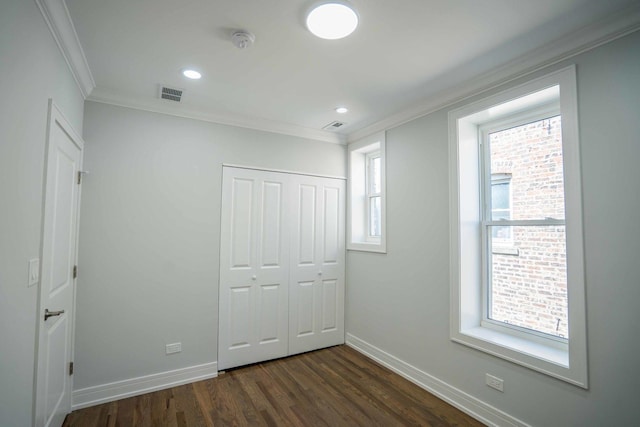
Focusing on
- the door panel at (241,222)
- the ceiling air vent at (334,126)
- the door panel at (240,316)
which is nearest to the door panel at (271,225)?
the door panel at (241,222)

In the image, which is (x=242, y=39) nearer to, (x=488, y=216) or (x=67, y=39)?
(x=67, y=39)

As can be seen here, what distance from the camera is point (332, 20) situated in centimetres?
175

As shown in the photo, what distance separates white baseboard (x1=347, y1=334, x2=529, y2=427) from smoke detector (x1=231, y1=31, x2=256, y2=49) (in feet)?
9.98

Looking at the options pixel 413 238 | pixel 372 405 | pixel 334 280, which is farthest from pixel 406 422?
pixel 334 280

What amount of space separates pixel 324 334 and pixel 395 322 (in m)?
0.99

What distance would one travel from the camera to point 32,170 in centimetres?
152

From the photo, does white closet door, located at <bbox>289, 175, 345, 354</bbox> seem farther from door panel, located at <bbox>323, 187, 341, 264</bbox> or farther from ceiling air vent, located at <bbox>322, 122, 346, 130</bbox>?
ceiling air vent, located at <bbox>322, 122, 346, 130</bbox>

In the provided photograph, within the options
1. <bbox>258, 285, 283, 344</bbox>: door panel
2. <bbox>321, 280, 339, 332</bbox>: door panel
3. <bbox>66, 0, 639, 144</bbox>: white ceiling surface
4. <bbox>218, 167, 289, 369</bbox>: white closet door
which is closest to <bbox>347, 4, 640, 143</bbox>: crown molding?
<bbox>66, 0, 639, 144</bbox>: white ceiling surface

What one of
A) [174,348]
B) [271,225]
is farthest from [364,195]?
[174,348]

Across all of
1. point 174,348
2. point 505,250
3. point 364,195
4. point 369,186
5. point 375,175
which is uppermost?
point 375,175

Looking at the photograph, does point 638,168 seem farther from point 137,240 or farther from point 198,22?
point 137,240

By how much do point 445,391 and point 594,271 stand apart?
60.0 inches

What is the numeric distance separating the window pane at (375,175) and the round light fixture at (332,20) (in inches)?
85.0

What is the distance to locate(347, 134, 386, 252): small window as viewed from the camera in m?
3.85
